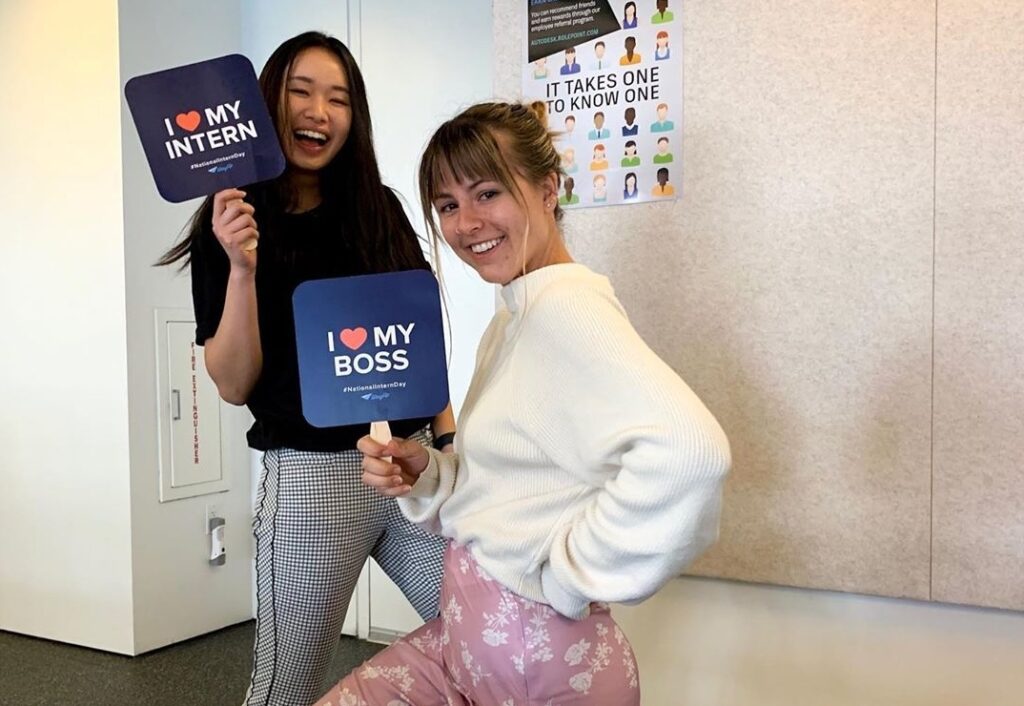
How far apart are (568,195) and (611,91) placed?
0.72ft

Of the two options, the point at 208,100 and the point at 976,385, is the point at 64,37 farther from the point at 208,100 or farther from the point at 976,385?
the point at 976,385

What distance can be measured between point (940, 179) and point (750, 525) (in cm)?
70

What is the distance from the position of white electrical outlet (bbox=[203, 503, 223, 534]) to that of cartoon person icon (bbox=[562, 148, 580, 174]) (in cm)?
191

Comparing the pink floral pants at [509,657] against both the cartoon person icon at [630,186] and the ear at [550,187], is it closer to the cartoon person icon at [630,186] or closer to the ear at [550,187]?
the ear at [550,187]

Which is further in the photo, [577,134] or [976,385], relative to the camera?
[577,134]

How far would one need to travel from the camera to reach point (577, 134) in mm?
1775

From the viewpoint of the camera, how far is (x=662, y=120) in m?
1.70

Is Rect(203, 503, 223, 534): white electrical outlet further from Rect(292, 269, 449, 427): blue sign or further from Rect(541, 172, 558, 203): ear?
Rect(541, 172, 558, 203): ear

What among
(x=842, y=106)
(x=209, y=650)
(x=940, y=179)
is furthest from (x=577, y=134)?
(x=209, y=650)

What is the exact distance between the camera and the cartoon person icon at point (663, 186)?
169cm

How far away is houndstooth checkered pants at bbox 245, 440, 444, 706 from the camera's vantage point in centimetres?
130

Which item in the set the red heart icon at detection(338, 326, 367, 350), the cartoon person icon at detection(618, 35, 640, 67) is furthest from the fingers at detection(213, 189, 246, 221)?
the cartoon person icon at detection(618, 35, 640, 67)

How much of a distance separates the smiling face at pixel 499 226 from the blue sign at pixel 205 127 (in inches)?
10.8

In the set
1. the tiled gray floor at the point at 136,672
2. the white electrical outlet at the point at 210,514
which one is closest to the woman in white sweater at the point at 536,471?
the tiled gray floor at the point at 136,672
